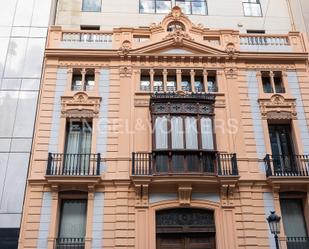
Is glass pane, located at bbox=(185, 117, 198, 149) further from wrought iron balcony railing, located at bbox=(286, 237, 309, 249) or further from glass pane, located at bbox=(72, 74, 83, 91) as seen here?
glass pane, located at bbox=(72, 74, 83, 91)

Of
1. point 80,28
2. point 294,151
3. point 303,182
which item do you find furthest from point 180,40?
point 303,182

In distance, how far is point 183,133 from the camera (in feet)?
52.1

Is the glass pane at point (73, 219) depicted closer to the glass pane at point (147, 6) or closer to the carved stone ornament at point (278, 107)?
the carved stone ornament at point (278, 107)

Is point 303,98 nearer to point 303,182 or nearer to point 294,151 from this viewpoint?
point 294,151

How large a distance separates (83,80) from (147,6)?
279 inches

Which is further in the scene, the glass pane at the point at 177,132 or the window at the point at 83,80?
the window at the point at 83,80

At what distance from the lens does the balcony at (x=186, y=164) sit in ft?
48.4

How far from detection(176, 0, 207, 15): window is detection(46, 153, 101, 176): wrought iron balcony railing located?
11.0 meters

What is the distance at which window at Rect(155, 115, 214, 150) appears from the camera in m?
15.6

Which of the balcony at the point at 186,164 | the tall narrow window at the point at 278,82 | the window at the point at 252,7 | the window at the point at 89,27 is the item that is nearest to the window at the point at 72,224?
the balcony at the point at 186,164

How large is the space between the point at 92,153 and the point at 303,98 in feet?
32.6

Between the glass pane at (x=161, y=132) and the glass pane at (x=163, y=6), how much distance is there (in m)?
8.40

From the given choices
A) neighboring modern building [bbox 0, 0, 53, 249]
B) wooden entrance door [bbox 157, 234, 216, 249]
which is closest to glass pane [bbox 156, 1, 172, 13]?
neighboring modern building [bbox 0, 0, 53, 249]

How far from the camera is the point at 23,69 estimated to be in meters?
17.6
